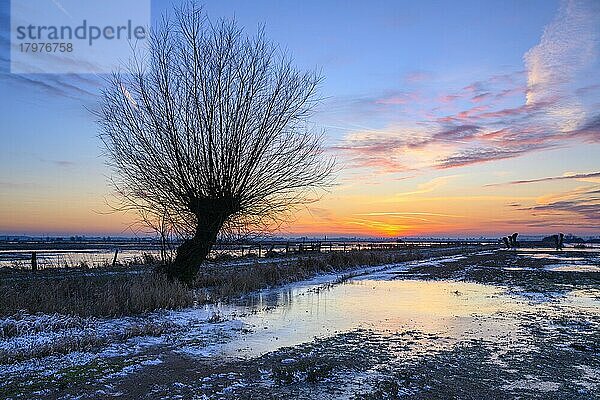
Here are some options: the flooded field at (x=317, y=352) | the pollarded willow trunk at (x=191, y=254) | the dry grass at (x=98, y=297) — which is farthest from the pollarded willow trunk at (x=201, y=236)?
the flooded field at (x=317, y=352)

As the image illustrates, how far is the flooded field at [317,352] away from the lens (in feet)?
24.0

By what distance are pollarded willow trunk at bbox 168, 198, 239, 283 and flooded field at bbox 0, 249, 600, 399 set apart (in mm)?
2594

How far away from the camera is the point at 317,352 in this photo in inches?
379

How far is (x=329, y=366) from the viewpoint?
27.8ft

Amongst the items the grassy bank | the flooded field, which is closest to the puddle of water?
the flooded field

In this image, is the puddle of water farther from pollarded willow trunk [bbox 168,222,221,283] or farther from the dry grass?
pollarded willow trunk [bbox 168,222,221,283]

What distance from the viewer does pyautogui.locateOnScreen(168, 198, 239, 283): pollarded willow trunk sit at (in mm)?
17781

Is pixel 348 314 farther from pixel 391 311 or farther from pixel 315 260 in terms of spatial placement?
pixel 315 260

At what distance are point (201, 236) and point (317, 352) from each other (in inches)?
371

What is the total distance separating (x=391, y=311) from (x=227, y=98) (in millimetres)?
9329

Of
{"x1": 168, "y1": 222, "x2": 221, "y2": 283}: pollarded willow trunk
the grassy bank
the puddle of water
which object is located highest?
{"x1": 168, "y1": 222, "x2": 221, "y2": 283}: pollarded willow trunk

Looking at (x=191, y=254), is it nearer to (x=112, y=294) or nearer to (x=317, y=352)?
(x=112, y=294)

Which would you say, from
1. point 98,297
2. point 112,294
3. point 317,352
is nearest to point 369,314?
point 317,352

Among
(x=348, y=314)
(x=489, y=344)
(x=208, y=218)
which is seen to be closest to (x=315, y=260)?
(x=208, y=218)
